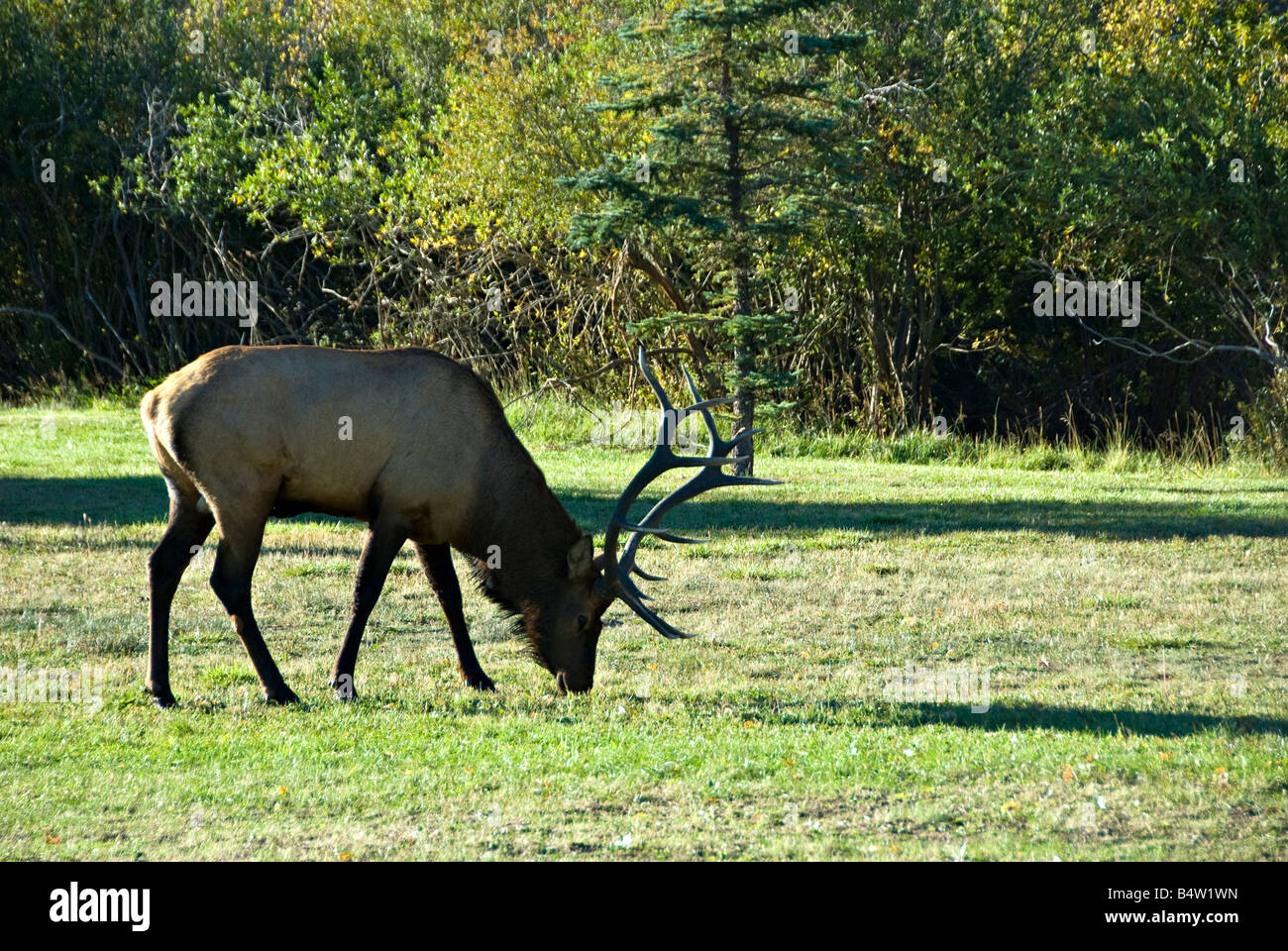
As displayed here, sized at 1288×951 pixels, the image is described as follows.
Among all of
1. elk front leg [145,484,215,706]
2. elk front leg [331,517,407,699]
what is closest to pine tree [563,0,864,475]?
elk front leg [331,517,407,699]

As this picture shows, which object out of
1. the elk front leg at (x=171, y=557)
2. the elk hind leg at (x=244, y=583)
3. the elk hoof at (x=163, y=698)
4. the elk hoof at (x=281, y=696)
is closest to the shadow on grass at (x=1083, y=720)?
the elk hoof at (x=281, y=696)

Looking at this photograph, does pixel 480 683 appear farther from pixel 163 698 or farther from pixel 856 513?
pixel 856 513

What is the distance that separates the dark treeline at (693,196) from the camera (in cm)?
1694

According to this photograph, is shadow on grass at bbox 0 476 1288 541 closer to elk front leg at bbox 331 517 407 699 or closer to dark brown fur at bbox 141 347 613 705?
dark brown fur at bbox 141 347 613 705

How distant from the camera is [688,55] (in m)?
16.1

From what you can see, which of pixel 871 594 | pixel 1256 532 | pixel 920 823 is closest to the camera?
pixel 920 823

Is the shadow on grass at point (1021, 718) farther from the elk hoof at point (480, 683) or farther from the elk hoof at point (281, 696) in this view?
the elk hoof at point (281, 696)

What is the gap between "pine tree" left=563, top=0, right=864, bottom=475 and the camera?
16.0 m

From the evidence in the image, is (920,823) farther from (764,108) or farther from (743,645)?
(764,108)

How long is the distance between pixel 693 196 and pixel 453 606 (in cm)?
979

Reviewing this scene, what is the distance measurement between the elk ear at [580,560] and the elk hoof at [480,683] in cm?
78

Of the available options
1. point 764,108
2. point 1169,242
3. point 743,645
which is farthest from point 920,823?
point 1169,242

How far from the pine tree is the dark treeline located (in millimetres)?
51

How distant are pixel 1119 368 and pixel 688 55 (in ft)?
33.5
